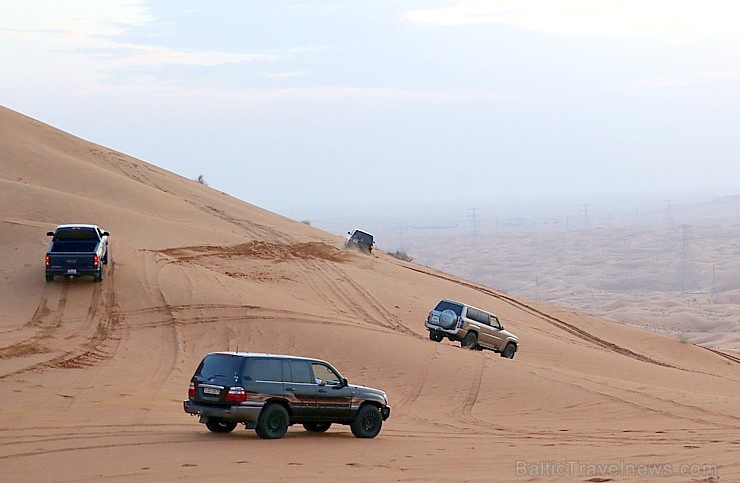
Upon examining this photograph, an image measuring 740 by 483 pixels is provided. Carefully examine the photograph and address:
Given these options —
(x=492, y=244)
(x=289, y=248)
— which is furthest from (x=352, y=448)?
(x=492, y=244)

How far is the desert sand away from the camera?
44.6 feet

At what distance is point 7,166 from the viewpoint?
4666 centimetres

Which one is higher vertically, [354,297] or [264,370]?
[354,297]

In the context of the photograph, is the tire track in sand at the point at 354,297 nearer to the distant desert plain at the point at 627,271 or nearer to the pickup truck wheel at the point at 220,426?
the pickup truck wheel at the point at 220,426

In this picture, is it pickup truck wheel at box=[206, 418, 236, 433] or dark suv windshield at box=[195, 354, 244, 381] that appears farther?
pickup truck wheel at box=[206, 418, 236, 433]

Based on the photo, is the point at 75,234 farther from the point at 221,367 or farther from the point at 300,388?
the point at 300,388

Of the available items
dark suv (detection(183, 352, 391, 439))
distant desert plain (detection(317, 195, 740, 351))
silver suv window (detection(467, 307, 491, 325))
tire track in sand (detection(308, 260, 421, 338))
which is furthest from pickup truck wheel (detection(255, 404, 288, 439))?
distant desert plain (detection(317, 195, 740, 351))

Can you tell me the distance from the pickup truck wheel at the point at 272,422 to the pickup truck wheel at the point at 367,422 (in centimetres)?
139

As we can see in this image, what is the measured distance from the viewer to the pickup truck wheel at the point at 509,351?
3036 centimetres

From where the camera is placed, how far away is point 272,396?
15.4 metres

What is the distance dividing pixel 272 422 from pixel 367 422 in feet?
6.26

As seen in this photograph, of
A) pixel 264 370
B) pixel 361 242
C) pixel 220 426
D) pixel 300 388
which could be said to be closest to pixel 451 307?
pixel 300 388

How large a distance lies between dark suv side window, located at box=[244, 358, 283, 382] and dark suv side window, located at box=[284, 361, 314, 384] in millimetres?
141

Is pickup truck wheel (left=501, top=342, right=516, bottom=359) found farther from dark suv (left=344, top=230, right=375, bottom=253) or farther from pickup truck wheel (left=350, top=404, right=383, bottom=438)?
dark suv (left=344, top=230, right=375, bottom=253)
